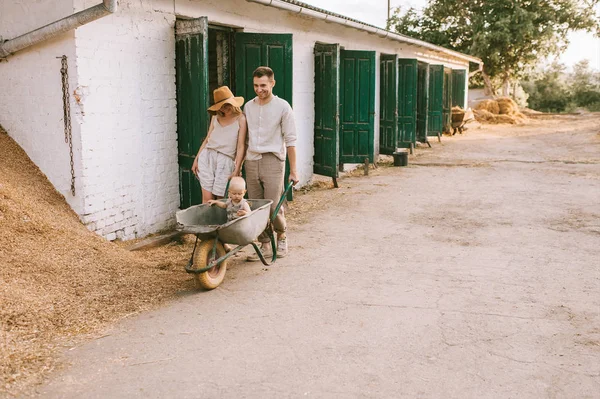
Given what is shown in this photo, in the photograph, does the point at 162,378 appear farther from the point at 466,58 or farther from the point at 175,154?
the point at 466,58

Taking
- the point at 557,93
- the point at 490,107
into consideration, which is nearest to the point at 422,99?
the point at 490,107

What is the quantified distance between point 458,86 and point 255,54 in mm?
17547

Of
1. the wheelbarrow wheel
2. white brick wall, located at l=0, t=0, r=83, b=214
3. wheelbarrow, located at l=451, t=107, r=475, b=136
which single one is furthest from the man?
wheelbarrow, located at l=451, t=107, r=475, b=136

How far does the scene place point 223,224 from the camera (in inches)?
202

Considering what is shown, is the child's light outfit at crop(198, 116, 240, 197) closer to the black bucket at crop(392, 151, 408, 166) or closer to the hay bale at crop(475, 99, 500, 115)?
the black bucket at crop(392, 151, 408, 166)

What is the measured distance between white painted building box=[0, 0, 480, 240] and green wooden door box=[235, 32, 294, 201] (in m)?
0.83

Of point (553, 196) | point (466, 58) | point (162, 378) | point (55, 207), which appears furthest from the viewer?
point (466, 58)

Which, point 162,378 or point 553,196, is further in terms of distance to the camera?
point 553,196

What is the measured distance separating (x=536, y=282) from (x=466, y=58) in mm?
20918

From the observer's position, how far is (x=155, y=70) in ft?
23.0

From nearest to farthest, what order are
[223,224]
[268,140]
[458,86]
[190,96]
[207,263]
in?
[207,263]
[223,224]
[268,140]
[190,96]
[458,86]

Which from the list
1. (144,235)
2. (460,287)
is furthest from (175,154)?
(460,287)

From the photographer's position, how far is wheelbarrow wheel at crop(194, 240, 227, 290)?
4.95 meters

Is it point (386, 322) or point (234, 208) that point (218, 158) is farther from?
point (386, 322)
